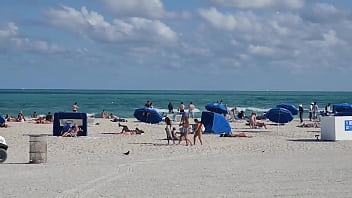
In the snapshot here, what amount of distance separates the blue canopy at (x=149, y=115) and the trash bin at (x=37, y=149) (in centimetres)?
1613

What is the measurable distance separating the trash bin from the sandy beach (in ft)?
1.36

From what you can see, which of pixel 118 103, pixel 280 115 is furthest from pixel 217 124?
pixel 118 103

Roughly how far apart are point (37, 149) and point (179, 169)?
3846mm

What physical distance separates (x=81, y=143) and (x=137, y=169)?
24.6 ft

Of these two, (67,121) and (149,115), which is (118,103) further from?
(67,121)

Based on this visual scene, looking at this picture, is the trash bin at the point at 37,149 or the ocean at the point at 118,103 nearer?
the trash bin at the point at 37,149

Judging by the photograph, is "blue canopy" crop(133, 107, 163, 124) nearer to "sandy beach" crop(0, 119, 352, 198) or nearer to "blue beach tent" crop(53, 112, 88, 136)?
"blue beach tent" crop(53, 112, 88, 136)

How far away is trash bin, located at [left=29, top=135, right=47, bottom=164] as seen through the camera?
1543 centimetres

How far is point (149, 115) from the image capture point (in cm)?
3194

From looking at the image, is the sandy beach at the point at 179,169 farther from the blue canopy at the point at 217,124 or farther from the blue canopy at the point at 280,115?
the blue canopy at the point at 280,115

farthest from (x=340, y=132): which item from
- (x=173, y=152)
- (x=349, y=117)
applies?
(x=173, y=152)

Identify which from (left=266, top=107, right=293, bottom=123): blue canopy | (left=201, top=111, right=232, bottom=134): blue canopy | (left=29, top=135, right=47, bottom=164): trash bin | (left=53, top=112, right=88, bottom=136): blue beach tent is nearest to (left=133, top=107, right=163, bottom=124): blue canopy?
(left=201, top=111, right=232, bottom=134): blue canopy

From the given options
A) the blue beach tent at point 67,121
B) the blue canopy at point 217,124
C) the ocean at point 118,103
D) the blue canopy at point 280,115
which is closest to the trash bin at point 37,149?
the blue beach tent at point 67,121

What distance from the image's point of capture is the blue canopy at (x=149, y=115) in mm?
31734
